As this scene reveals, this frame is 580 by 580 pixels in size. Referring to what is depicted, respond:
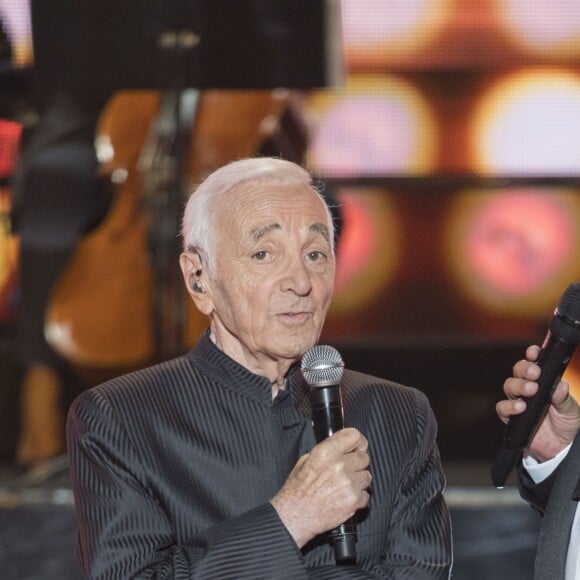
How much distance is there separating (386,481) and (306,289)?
1.02 feet

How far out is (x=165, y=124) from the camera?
13.9ft

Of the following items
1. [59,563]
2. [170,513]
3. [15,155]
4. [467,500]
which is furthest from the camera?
[15,155]

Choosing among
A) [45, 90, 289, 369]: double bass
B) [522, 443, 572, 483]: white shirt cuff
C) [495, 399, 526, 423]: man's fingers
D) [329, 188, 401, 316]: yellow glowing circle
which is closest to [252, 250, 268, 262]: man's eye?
[495, 399, 526, 423]: man's fingers

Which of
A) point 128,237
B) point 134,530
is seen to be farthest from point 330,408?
point 128,237

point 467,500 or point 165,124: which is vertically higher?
point 165,124

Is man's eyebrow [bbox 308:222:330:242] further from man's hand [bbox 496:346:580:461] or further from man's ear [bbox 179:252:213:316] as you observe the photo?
man's hand [bbox 496:346:580:461]

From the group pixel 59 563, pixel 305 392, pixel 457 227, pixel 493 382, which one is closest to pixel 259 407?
pixel 305 392

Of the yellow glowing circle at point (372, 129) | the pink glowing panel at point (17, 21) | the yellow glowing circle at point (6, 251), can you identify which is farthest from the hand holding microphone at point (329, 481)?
the pink glowing panel at point (17, 21)

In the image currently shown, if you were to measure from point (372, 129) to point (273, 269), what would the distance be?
3500 millimetres

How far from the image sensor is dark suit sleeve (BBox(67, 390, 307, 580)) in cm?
154

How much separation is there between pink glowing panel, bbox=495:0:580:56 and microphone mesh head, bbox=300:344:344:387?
12.0 ft

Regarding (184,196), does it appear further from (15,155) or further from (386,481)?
(386,481)

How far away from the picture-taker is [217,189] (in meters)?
1.72

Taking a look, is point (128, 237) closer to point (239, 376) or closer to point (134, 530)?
A: point (239, 376)
